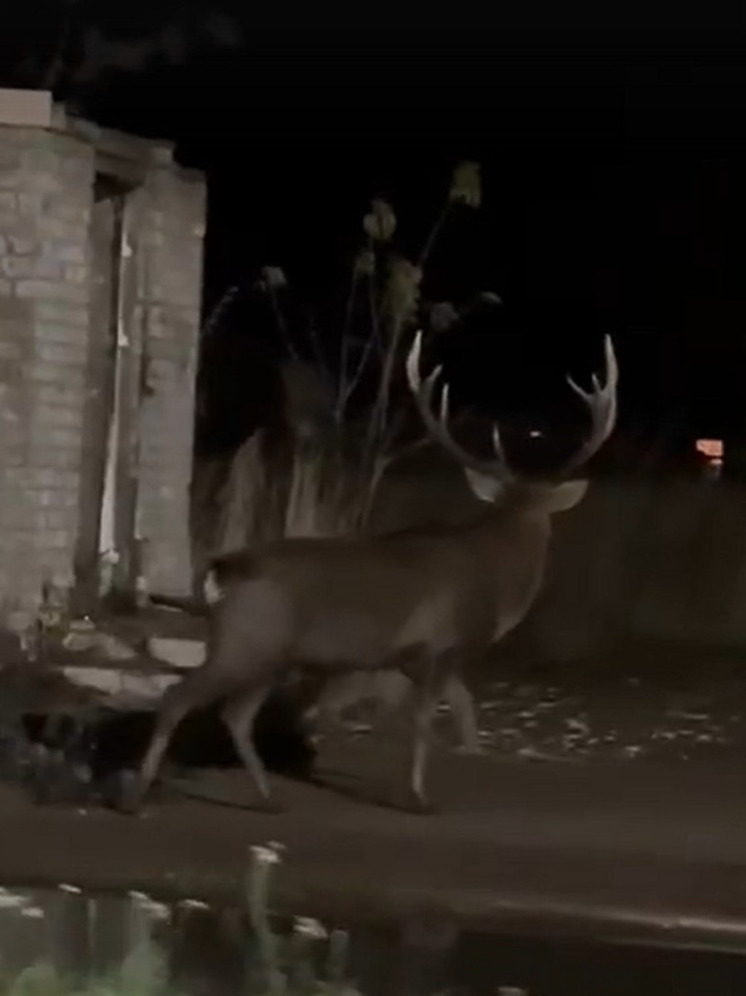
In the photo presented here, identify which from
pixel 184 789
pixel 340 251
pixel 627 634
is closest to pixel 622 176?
pixel 340 251

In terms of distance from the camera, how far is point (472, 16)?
133 centimetres

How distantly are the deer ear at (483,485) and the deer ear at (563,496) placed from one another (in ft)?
0.10

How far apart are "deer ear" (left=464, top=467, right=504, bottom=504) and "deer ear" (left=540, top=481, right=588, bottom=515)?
3 cm

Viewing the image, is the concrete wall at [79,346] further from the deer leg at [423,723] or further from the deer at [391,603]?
the deer leg at [423,723]

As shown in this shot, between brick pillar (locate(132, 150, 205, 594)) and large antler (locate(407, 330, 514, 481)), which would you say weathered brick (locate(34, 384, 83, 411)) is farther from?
large antler (locate(407, 330, 514, 481))

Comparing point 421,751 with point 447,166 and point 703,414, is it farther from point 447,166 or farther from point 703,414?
point 447,166

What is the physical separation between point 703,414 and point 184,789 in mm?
417

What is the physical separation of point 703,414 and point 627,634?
0.50ft

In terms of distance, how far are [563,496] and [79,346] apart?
33 cm

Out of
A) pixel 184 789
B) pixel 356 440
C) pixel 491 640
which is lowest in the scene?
pixel 184 789

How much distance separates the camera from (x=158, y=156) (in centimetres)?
136

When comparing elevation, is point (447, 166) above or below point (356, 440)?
above

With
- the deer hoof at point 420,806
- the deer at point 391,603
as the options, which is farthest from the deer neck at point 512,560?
the deer hoof at point 420,806

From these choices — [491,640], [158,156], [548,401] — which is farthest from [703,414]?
[158,156]
